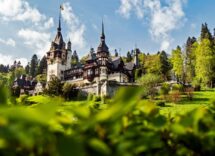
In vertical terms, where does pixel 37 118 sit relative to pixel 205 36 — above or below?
below

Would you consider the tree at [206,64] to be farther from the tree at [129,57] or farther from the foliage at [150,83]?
the tree at [129,57]

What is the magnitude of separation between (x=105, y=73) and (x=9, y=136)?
81248 mm

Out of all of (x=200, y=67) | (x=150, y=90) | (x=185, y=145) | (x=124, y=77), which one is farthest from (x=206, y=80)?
(x=185, y=145)

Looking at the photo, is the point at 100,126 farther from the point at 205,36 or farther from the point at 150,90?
the point at 205,36

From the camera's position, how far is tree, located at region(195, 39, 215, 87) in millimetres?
75812

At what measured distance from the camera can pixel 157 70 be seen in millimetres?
97250

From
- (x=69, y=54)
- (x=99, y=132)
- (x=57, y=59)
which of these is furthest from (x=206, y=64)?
(x=99, y=132)

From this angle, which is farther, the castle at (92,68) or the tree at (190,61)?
the tree at (190,61)

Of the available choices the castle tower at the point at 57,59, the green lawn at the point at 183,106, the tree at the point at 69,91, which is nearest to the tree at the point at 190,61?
the castle tower at the point at 57,59

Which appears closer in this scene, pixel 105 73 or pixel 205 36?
pixel 105 73

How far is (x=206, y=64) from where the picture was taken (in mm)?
76375

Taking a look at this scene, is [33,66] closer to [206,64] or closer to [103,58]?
[103,58]

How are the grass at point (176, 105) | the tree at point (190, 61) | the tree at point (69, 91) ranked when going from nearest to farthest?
the grass at point (176, 105)
the tree at point (69, 91)
the tree at point (190, 61)

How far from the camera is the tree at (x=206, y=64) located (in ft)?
249
